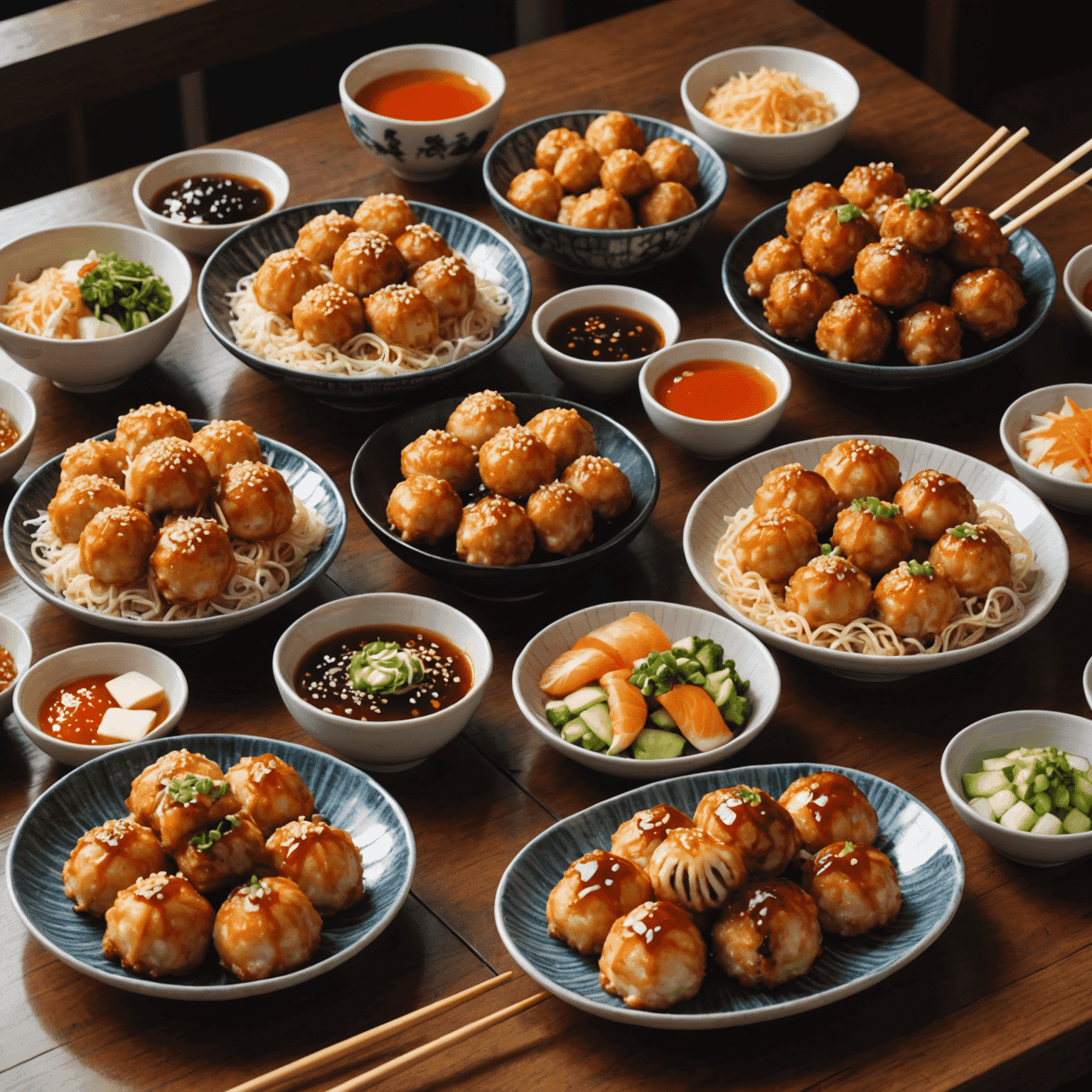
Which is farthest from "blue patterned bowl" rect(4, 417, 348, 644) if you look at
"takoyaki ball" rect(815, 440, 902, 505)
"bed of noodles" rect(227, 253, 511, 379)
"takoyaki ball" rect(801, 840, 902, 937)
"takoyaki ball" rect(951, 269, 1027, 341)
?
"takoyaki ball" rect(951, 269, 1027, 341)

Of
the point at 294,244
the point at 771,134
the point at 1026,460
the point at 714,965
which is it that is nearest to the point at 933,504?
the point at 1026,460

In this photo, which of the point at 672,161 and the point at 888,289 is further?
the point at 672,161

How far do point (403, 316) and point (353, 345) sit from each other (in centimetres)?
16

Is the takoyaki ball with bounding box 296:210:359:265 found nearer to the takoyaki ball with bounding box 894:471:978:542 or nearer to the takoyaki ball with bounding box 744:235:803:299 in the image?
the takoyaki ball with bounding box 744:235:803:299

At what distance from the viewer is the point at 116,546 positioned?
263cm

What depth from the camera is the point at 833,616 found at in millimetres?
2656

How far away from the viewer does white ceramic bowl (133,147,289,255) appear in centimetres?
384

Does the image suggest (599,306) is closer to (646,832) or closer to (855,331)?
(855,331)

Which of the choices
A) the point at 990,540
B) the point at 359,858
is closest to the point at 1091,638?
the point at 990,540

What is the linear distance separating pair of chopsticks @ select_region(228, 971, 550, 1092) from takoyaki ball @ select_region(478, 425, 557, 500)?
114cm

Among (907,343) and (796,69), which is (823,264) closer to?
(907,343)

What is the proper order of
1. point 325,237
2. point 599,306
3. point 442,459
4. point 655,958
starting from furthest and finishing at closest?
point 599,306 → point 325,237 → point 442,459 → point 655,958

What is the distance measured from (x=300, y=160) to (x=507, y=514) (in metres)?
2.19

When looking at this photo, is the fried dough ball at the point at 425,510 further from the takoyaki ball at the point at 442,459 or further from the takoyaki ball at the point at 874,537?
the takoyaki ball at the point at 874,537
